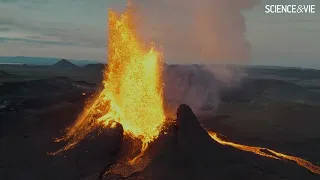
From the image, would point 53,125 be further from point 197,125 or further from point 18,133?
point 197,125

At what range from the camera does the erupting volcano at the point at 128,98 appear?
1382 inches

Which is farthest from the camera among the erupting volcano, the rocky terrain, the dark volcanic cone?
the erupting volcano

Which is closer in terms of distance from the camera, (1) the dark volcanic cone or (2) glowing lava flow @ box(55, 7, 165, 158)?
(1) the dark volcanic cone

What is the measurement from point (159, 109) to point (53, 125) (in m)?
13.2

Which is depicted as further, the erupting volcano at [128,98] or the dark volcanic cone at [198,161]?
the erupting volcano at [128,98]

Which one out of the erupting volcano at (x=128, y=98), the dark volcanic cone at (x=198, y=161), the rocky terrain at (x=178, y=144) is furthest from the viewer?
the erupting volcano at (x=128, y=98)

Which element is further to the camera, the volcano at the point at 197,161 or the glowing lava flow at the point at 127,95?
the glowing lava flow at the point at 127,95

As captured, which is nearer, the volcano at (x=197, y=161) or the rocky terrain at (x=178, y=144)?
the volcano at (x=197, y=161)

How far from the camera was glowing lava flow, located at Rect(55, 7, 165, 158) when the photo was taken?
35875 mm

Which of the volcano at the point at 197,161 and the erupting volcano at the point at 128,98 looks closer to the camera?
the volcano at the point at 197,161

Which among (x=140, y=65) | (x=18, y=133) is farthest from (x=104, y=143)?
(x=18, y=133)

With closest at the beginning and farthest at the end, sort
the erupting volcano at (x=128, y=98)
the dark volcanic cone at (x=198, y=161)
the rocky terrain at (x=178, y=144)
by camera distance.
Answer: the dark volcanic cone at (x=198, y=161) → the rocky terrain at (x=178, y=144) → the erupting volcano at (x=128, y=98)

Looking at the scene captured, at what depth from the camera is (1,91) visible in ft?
272

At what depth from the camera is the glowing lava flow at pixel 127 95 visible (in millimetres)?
35875
